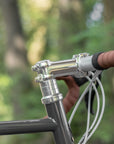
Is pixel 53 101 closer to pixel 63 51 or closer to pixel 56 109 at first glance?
pixel 56 109

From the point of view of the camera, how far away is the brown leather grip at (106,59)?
1.19 metres

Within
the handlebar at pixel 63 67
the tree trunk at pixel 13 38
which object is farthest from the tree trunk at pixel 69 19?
the handlebar at pixel 63 67

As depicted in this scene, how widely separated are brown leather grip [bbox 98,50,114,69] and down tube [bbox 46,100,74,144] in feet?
0.77

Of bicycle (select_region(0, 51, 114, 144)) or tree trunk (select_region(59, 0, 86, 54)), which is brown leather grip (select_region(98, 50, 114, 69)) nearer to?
bicycle (select_region(0, 51, 114, 144))

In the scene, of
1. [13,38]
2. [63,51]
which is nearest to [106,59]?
[63,51]

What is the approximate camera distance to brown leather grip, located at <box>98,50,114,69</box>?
1.19 meters

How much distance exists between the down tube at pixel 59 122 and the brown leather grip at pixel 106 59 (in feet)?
0.77

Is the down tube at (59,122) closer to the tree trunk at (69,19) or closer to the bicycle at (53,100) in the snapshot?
the bicycle at (53,100)

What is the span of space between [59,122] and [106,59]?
0.32 m

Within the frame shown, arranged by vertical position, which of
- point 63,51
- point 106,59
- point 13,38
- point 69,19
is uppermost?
point 13,38

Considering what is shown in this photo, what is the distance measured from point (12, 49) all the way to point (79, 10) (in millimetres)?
2259

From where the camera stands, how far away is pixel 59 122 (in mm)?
1332

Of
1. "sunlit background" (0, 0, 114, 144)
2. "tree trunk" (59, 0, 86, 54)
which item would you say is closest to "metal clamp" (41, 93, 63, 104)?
"sunlit background" (0, 0, 114, 144)

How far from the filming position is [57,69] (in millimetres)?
1317
